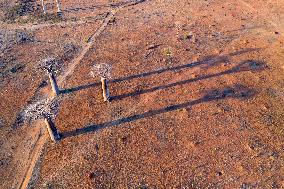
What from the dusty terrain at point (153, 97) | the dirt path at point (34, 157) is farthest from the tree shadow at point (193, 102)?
the dirt path at point (34, 157)

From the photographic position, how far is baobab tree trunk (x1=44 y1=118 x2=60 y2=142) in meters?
32.4

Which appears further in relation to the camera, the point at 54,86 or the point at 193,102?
the point at 54,86

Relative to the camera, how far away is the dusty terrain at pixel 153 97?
30.8 metres

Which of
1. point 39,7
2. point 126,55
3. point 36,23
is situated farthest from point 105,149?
point 39,7

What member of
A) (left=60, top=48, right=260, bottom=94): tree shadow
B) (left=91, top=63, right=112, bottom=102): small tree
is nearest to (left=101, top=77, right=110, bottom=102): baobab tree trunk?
(left=91, top=63, right=112, bottom=102): small tree

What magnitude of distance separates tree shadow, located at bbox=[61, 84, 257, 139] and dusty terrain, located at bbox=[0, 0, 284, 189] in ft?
0.35

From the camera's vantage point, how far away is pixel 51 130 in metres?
32.9

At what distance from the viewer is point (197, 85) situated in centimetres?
3919

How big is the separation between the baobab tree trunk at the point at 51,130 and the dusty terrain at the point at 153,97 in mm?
685

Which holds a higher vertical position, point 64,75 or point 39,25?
point 39,25

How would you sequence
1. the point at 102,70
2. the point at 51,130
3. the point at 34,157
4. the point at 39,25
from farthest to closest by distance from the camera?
the point at 39,25
the point at 102,70
the point at 51,130
the point at 34,157

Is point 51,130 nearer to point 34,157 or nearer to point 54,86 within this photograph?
point 34,157

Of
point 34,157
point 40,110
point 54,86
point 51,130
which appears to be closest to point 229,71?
point 54,86

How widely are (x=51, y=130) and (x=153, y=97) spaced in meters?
11.8
